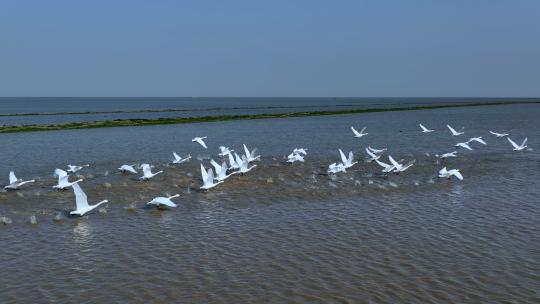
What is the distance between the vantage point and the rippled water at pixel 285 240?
1259 cm

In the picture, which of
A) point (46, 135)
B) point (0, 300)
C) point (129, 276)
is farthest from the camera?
point (46, 135)

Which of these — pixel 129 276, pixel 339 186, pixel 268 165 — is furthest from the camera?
pixel 268 165

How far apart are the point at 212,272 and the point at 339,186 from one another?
12265 mm

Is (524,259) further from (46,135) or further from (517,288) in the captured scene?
(46,135)

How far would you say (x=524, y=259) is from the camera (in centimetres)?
1431

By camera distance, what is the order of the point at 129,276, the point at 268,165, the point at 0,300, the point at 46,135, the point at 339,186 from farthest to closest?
the point at 46,135 < the point at 268,165 < the point at 339,186 < the point at 129,276 < the point at 0,300

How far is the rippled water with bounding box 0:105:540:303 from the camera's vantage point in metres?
12.6

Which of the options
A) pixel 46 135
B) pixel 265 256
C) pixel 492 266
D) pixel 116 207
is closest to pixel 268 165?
pixel 116 207

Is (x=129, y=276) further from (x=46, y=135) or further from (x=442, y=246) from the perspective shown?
(x=46, y=135)

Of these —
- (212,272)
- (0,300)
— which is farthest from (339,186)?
(0,300)

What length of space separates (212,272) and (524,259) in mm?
8064

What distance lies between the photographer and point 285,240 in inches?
650

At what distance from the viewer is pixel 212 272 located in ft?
45.2

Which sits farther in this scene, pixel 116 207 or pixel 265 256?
pixel 116 207
